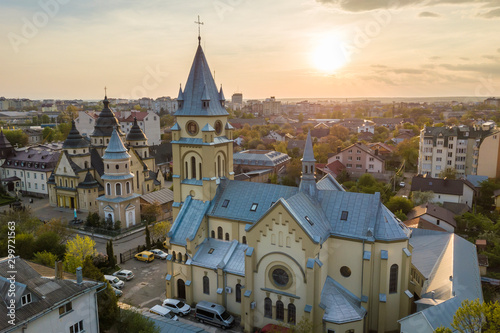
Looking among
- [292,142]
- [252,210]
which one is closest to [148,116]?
[292,142]

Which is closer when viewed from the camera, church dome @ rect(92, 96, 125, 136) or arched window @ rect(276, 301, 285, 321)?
arched window @ rect(276, 301, 285, 321)

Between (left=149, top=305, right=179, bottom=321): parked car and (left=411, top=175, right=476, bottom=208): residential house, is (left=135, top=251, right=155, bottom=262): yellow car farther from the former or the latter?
(left=411, top=175, right=476, bottom=208): residential house

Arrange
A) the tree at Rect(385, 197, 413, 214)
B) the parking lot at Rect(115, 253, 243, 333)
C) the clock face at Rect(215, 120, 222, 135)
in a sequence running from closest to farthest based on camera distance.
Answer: the parking lot at Rect(115, 253, 243, 333)
the clock face at Rect(215, 120, 222, 135)
the tree at Rect(385, 197, 413, 214)

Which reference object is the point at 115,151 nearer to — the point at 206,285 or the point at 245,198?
the point at 245,198

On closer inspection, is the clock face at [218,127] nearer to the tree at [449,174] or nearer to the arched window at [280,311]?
the arched window at [280,311]

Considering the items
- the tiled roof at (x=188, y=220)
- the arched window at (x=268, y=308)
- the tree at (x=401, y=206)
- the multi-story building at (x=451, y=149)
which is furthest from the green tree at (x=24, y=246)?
the multi-story building at (x=451, y=149)

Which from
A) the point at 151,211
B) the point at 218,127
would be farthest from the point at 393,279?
the point at 151,211

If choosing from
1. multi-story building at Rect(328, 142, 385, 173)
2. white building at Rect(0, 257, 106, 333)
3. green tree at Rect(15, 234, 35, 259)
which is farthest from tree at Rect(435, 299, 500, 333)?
multi-story building at Rect(328, 142, 385, 173)

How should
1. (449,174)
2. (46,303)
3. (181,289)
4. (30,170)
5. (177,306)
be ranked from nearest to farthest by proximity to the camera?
(46,303) → (177,306) → (181,289) → (449,174) → (30,170)
